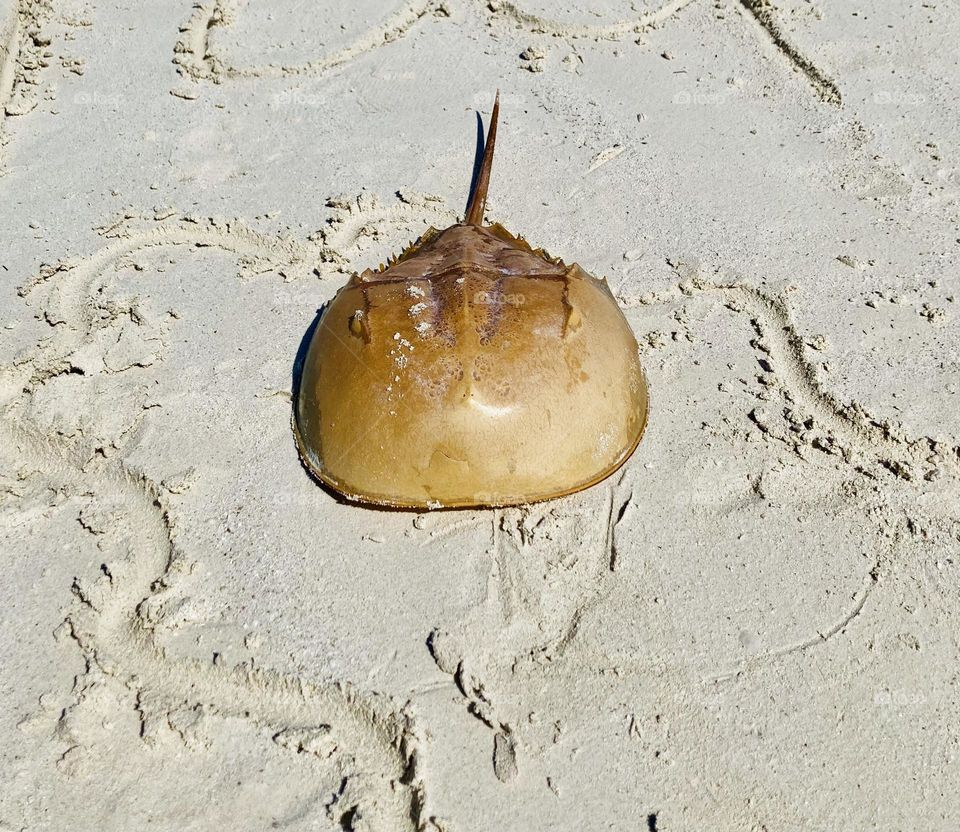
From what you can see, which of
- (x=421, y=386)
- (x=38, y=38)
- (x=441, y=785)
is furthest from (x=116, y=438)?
(x=38, y=38)

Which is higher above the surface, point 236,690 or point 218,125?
point 218,125

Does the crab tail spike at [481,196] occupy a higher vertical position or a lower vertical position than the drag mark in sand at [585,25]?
lower

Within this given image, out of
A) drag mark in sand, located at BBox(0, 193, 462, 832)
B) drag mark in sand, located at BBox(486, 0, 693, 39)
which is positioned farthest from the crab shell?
drag mark in sand, located at BBox(486, 0, 693, 39)

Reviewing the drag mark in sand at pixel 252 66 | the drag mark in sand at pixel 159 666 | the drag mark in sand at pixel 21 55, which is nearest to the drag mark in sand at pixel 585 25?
the drag mark in sand at pixel 252 66

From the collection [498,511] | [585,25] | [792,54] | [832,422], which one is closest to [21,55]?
[585,25]

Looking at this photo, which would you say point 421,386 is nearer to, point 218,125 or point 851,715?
point 851,715

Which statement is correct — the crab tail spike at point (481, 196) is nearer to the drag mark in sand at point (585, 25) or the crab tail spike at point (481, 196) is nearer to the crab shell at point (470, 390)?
the crab shell at point (470, 390)
